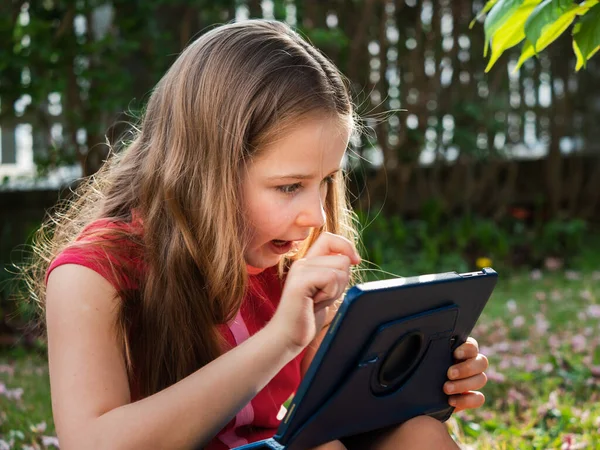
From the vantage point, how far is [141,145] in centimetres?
192

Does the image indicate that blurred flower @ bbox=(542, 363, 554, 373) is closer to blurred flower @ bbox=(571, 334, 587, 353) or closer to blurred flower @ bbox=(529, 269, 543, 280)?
blurred flower @ bbox=(571, 334, 587, 353)

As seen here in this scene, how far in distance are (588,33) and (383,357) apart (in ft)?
2.44

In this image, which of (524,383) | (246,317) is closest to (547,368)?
(524,383)

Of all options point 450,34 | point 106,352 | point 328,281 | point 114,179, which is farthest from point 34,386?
point 450,34

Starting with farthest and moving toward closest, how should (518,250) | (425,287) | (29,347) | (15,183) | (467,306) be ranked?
(518,250)
(15,183)
(29,347)
(467,306)
(425,287)

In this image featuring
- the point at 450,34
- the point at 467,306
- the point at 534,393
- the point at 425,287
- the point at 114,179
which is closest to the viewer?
the point at 425,287

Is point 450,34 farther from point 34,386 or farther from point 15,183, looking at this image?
point 34,386

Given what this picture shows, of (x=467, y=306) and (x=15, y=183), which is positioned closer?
(x=467, y=306)

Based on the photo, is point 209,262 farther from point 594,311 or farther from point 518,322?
point 594,311

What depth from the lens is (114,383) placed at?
1.57 meters

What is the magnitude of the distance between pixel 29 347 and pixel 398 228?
100 inches

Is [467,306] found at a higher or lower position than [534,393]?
higher

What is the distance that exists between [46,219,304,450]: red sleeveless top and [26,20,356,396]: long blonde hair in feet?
0.06

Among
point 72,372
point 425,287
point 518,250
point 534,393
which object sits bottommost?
point 518,250
